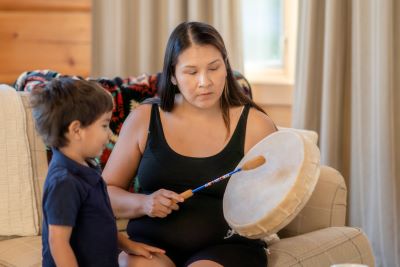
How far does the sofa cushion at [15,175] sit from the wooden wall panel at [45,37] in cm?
66

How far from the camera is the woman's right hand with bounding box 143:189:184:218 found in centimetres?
179

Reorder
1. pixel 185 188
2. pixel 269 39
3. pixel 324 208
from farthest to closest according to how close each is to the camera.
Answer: pixel 269 39 < pixel 324 208 < pixel 185 188

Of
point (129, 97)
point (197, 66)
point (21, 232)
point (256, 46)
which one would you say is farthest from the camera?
point (256, 46)

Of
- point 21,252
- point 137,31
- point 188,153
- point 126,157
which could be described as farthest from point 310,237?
point 137,31

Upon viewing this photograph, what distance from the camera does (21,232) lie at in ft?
6.97

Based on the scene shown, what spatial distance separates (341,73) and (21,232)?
4.78ft

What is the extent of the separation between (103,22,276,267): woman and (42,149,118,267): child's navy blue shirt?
0.73 ft

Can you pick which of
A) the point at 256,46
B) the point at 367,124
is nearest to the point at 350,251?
the point at 367,124

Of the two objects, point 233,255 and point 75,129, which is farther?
point 233,255

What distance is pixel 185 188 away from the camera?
6.39 feet

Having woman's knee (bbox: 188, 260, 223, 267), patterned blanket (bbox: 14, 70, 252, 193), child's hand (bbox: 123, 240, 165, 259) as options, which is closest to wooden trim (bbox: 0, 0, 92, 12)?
patterned blanket (bbox: 14, 70, 252, 193)

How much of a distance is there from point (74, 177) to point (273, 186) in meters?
0.50

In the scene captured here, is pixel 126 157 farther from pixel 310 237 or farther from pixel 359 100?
pixel 359 100

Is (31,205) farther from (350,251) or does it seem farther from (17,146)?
(350,251)
